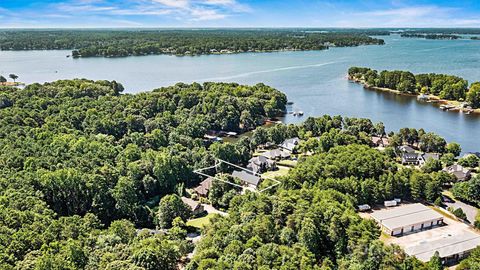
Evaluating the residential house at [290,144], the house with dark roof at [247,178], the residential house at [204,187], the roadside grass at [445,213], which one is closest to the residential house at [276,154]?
the residential house at [290,144]

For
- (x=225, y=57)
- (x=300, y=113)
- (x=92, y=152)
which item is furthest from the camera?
(x=225, y=57)

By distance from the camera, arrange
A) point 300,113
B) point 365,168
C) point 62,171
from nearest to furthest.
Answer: point 62,171, point 365,168, point 300,113

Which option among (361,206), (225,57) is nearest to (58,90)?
(361,206)

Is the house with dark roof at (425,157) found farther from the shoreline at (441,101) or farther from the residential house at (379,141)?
the shoreline at (441,101)

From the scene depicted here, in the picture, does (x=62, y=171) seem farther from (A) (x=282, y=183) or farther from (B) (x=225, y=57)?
(B) (x=225, y=57)

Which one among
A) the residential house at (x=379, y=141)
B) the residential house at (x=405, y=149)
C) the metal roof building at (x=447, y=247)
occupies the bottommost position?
the metal roof building at (x=447, y=247)

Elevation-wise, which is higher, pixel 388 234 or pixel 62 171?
pixel 62 171

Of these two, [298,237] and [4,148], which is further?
[4,148]
